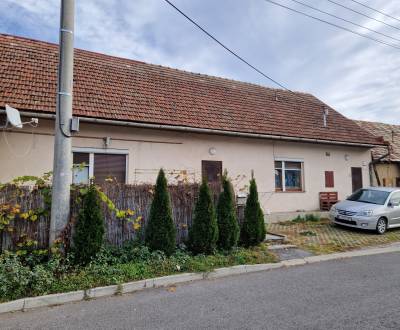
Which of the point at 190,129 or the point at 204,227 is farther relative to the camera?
the point at 190,129

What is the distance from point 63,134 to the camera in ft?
19.2

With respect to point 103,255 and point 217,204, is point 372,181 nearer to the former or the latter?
point 217,204

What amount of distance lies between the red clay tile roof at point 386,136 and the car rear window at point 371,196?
16.2 feet

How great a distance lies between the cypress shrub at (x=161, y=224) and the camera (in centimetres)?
648

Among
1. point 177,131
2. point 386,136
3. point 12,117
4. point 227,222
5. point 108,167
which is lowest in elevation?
point 227,222

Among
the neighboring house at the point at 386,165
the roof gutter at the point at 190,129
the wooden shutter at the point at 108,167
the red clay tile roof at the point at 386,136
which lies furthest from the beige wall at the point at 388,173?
the wooden shutter at the point at 108,167

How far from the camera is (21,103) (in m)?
8.62

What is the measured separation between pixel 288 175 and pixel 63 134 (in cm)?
987

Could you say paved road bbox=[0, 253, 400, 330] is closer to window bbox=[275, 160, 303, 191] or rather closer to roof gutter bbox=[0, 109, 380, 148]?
roof gutter bbox=[0, 109, 380, 148]

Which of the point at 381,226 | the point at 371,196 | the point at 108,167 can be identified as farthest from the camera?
the point at 371,196

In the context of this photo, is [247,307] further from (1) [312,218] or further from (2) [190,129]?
(1) [312,218]

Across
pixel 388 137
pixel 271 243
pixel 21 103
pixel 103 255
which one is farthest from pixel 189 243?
pixel 388 137

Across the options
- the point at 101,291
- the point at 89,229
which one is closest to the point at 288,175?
the point at 89,229

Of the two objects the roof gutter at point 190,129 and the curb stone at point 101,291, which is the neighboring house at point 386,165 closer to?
the roof gutter at point 190,129
